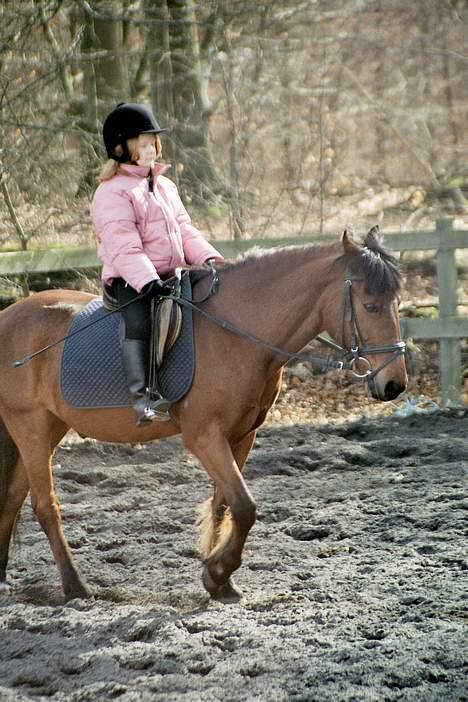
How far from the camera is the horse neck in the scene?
5273mm

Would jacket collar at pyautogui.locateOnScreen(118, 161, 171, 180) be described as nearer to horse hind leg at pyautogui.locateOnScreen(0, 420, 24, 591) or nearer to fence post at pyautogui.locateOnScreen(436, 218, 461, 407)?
horse hind leg at pyautogui.locateOnScreen(0, 420, 24, 591)

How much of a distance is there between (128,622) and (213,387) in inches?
49.0

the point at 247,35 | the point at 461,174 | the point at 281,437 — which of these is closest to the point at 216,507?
the point at 281,437

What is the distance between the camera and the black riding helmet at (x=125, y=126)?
539 centimetres

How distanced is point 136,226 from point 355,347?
1346 mm

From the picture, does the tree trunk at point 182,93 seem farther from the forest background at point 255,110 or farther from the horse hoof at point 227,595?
the horse hoof at point 227,595

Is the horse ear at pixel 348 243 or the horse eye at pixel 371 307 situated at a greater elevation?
the horse ear at pixel 348 243

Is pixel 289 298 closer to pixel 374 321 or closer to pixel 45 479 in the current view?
pixel 374 321

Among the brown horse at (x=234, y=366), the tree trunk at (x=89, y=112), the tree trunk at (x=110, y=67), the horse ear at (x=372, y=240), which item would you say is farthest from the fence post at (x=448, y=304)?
the tree trunk at (x=110, y=67)

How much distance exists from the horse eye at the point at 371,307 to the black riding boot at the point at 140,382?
3.80 ft

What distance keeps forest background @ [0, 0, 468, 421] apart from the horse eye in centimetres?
554

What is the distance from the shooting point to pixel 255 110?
1415 centimetres

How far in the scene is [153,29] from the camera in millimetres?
13336

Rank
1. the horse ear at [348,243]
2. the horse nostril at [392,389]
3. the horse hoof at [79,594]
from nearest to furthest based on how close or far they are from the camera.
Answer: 1. the horse nostril at [392,389]
2. the horse ear at [348,243]
3. the horse hoof at [79,594]
